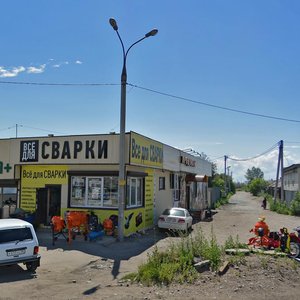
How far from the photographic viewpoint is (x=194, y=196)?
35094mm

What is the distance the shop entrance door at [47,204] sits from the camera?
66.0ft

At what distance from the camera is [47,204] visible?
66.2 feet

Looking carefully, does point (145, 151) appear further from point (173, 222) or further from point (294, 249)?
point (294, 249)

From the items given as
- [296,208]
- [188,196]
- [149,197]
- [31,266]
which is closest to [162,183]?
[149,197]

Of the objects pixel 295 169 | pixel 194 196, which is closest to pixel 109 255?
pixel 194 196

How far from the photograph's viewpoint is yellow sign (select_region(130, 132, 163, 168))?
59.0 ft

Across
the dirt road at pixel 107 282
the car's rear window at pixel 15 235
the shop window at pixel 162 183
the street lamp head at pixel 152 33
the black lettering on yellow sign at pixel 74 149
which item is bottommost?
the dirt road at pixel 107 282

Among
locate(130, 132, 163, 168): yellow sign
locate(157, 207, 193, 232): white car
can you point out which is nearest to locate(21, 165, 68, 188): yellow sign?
locate(130, 132, 163, 168): yellow sign

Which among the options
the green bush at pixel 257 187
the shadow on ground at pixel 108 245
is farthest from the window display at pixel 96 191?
the green bush at pixel 257 187

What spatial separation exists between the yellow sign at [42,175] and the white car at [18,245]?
27.2ft

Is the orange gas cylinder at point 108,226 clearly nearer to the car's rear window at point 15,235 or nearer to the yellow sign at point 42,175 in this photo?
the yellow sign at point 42,175

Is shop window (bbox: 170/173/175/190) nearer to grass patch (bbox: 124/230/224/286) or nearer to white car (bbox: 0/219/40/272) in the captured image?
grass patch (bbox: 124/230/224/286)

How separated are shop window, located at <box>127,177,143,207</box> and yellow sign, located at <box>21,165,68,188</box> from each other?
10.6 feet

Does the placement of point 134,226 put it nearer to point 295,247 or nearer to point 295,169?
point 295,247
